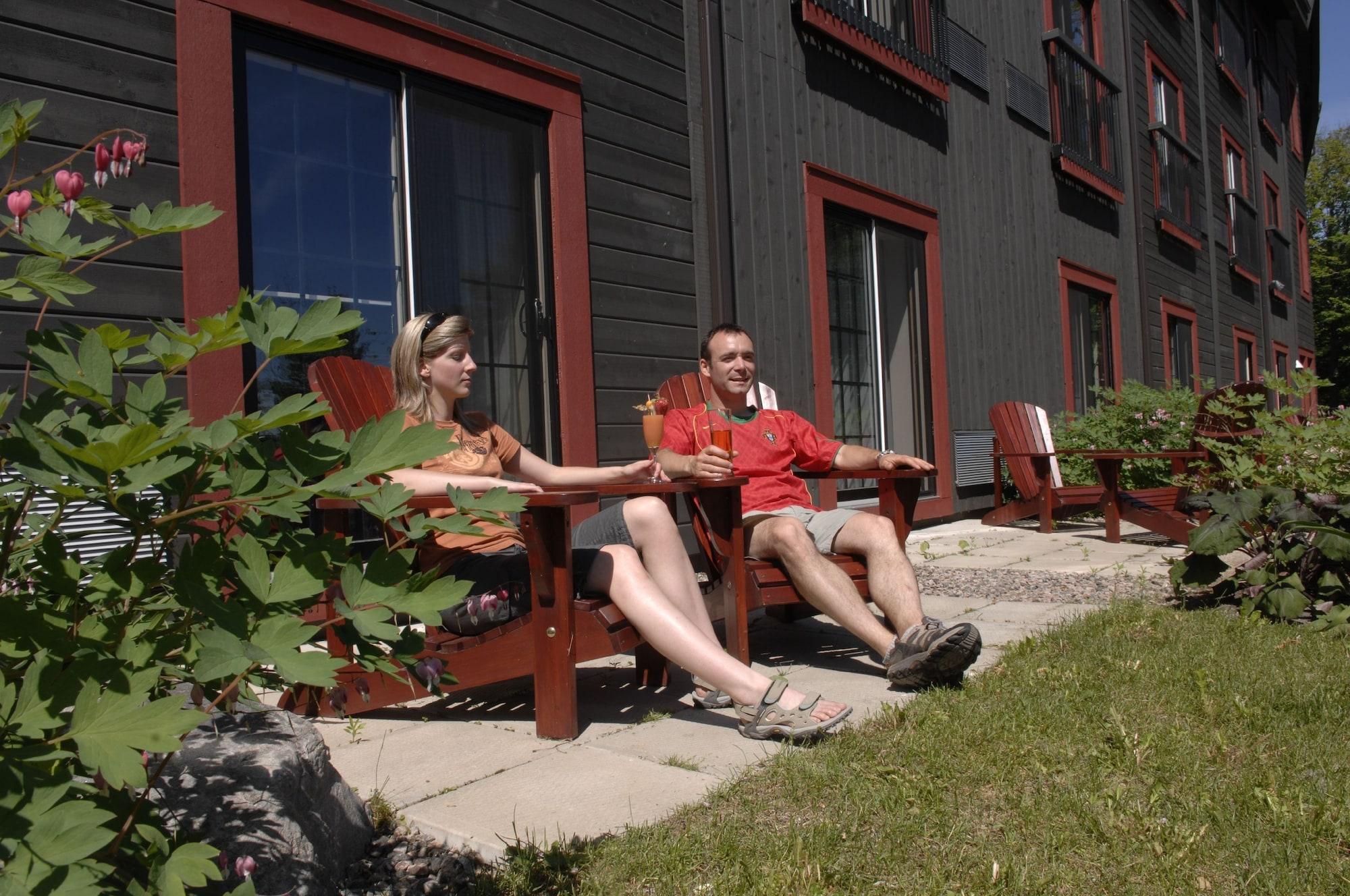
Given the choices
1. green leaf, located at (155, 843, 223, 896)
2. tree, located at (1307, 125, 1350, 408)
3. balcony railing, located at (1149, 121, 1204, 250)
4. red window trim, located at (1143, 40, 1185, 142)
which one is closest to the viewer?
green leaf, located at (155, 843, 223, 896)

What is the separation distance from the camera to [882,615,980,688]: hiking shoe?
2.73 meters

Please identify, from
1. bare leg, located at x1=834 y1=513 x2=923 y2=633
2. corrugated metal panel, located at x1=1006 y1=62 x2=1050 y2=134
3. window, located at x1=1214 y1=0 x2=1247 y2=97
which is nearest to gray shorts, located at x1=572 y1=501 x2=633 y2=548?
bare leg, located at x1=834 y1=513 x2=923 y2=633

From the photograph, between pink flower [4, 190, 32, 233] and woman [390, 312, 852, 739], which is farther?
woman [390, 312, 852, 739]

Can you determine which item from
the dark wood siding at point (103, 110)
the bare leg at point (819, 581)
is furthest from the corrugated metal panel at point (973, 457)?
the dark wood siding at point (103, 110)

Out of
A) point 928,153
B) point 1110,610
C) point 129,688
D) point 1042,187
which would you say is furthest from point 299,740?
point 1042,187

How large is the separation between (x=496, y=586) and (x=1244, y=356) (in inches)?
649

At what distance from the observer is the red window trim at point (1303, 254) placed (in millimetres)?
21062

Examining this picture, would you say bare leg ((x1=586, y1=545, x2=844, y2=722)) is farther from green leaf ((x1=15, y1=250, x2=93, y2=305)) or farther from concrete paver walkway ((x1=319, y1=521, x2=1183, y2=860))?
green leaf ((x1=15, y1=250, x2=93, y2=305))

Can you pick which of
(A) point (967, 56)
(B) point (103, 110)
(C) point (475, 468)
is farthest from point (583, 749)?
(A) point (967, 56)

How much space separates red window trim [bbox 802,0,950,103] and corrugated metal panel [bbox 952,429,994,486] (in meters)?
2.44

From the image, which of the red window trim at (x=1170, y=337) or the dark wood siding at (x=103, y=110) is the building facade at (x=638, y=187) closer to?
the dark wood siding at (x=103, y=110)

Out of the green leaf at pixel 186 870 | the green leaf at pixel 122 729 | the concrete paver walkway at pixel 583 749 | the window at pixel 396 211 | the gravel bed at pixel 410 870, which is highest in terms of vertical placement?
the window at pixel 396 211

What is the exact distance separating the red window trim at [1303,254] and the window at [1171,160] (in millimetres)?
9043

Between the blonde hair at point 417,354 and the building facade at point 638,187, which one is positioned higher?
the building facade at point 638,187
